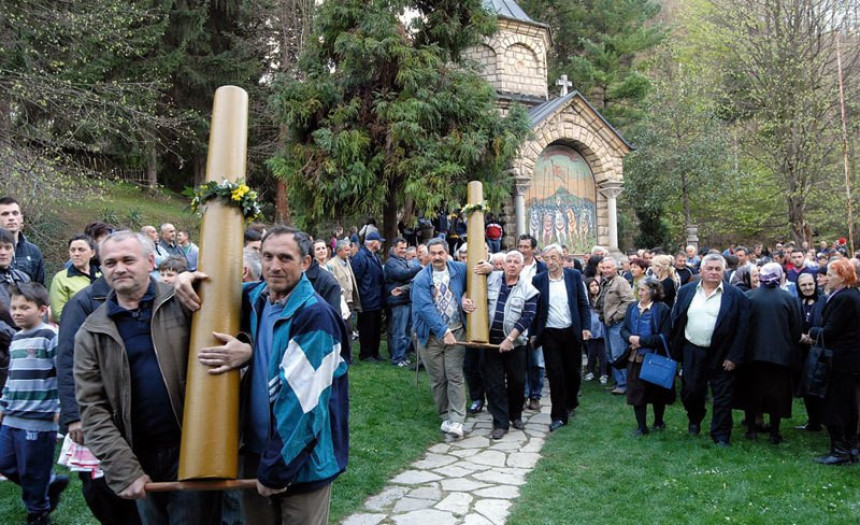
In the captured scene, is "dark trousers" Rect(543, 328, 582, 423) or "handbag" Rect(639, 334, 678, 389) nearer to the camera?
"handbag" Rect(639, 334, 678, 389)

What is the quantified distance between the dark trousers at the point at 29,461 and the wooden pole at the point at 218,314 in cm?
230

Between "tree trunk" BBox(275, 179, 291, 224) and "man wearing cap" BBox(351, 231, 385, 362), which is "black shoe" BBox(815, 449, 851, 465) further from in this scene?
"tree trunk" BBox(275, 179, 291, 224)

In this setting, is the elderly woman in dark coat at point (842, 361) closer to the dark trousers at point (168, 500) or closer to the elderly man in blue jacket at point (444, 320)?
Answer: the elderly man in blue jacket at point (444, 320)

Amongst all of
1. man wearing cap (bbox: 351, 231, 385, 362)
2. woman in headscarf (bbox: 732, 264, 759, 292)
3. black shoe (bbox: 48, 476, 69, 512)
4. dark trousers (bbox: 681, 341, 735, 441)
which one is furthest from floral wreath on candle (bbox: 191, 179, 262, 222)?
woman in headscarf (bbox: 732, 264, 759, 292)

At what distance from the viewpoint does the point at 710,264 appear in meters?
6.77

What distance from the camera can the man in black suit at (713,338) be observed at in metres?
6.67

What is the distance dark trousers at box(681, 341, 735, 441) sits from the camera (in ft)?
22.0

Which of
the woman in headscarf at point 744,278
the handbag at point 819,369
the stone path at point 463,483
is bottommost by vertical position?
the stone path at point 463,483

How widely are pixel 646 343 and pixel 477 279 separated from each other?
2.09m

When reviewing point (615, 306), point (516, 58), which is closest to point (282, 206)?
point (516, 58)

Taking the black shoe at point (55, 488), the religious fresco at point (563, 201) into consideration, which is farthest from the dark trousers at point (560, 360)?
the religious fresco at point (563, 201)

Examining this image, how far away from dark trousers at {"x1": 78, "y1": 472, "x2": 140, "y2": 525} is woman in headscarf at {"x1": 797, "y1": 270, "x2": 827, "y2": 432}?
6.36 metres

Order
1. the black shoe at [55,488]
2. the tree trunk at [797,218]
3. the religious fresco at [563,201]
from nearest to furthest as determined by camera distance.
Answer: the black shoe at [55,488] → the religious fresco at [563,201] → the tree trunk at [797,218]

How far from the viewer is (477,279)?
6688 mm
